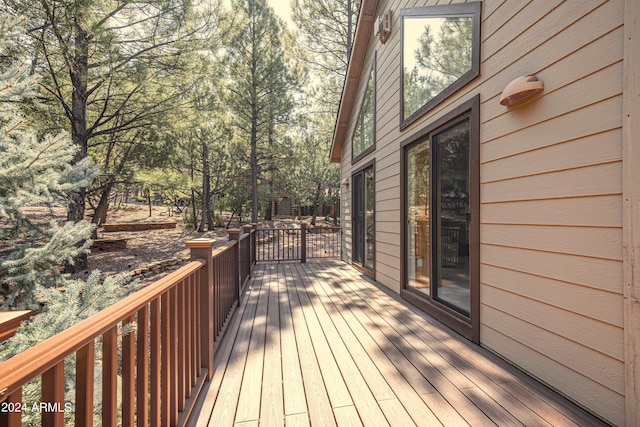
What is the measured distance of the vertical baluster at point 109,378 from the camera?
87 centimetres

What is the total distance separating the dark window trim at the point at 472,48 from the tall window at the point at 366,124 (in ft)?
3.67

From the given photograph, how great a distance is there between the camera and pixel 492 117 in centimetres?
230

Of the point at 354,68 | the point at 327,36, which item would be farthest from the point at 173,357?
the point at 327,36

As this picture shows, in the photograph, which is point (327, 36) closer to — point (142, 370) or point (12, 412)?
point (142, 370)

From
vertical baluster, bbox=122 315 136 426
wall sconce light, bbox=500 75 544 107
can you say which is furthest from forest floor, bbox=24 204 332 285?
wall sconce light, bbox=500 75 544 107

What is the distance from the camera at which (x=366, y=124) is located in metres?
5.40

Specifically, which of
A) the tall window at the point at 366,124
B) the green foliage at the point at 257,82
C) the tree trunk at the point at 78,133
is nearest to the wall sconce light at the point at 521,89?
the tall window at the point at 366,124

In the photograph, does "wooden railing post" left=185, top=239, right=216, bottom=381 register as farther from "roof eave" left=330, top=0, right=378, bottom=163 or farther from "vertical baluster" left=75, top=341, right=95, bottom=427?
"roof eave" left=330, top=0, right=378, bottom=163

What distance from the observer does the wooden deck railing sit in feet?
2.04

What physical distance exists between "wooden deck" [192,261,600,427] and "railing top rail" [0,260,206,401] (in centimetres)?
95

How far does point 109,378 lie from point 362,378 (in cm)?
152

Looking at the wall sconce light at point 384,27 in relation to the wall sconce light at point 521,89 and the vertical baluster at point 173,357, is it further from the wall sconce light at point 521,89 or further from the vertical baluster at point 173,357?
the vertical baluster at point 173,357

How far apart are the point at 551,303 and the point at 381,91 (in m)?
3.75

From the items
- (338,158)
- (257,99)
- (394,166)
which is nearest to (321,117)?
(257,99)
